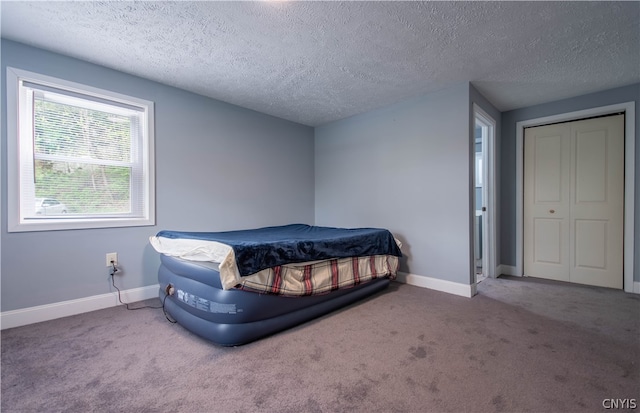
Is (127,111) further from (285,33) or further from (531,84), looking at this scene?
(531,84)

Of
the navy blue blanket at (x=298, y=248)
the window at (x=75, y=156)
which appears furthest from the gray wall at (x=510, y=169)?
the window at (x=75, y=156)

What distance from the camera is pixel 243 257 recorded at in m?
1.75

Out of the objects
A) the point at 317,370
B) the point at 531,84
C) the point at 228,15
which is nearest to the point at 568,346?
the point at 317,370

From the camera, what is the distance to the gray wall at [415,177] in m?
2.82

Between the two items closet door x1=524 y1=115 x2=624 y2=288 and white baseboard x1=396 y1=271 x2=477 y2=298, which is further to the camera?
closet door x1=524 y1=115 x2=624 y2=288

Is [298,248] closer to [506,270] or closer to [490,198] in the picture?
[490,198]

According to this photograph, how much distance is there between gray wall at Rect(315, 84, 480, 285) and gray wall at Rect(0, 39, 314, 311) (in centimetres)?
74

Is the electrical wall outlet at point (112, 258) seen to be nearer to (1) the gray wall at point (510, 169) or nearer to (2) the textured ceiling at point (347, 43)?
(2) the textured ceiling at point (347, 43)

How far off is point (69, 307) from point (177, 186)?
1.36 m

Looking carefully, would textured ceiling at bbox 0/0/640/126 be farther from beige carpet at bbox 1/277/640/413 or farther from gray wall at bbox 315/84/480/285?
beige carpet at bbox 1/277/640/413

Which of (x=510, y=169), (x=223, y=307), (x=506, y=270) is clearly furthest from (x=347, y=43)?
(x=506, y=270)

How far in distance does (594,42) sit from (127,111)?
404 centimetres

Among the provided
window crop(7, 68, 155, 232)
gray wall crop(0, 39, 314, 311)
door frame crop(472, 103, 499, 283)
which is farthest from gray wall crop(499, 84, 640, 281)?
window crop(7, 68, 155, 232)

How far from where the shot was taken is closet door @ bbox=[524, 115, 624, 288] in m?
3.02
